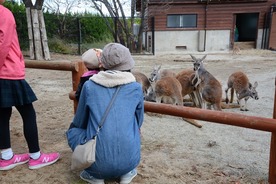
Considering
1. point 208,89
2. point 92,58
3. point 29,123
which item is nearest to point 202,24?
point 208,89

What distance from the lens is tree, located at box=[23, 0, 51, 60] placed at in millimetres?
10234

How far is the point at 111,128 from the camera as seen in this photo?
1.94m

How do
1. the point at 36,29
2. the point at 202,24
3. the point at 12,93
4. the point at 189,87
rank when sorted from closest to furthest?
the point at 12,93, the point at 189,87, the point at 36,29, the point at 202,24

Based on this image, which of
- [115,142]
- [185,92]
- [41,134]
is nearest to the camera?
[115,142]

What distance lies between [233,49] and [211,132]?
13.8 metres

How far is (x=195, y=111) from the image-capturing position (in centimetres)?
216

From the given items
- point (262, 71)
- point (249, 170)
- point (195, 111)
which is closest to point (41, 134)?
point (195, 111)

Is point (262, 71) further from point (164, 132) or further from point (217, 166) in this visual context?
point (217, 166)

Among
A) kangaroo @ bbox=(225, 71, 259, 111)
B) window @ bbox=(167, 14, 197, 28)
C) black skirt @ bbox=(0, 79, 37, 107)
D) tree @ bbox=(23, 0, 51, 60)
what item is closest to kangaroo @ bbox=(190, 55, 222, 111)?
kangaroo @ bbox=(225, 71, 259, 111)

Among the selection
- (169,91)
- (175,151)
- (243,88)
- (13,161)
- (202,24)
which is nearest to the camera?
(13,161)

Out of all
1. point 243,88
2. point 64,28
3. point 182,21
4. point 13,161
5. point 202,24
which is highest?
point 182,21

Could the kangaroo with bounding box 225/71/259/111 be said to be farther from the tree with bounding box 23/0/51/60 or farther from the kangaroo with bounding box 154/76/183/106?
the tree with bounding box 23/0/51/60

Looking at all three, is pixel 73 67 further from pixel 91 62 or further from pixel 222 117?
pixel 222 117

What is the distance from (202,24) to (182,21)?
→ 3.85 feet
